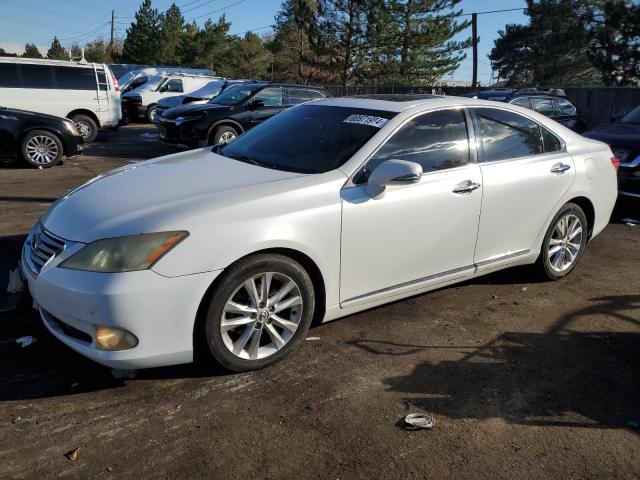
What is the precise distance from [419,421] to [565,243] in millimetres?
2825

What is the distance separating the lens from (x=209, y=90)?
20188 mm

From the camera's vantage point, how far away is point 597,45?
31.0 m

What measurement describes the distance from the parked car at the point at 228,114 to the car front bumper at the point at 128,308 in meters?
8.29

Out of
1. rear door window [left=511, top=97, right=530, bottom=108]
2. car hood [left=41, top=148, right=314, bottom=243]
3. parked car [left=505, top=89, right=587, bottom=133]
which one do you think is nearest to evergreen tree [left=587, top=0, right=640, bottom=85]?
parked car [left=505, top=89, right=587, bottom=133]

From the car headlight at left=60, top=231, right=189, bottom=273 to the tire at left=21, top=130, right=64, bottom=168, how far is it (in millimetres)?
8348

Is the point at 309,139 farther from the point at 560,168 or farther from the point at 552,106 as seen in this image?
the point at 552,106

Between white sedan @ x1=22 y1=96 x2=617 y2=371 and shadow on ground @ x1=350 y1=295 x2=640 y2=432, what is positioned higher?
white sedan @ x1=22 y1=96 x2=617 y2=371

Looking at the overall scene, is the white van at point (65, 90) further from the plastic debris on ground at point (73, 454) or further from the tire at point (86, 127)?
the plastic debris on ground at point (73, 454)

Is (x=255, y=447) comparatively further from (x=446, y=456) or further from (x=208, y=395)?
(x=446, y=456)

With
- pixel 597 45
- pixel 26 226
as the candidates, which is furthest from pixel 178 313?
pixel 597 45

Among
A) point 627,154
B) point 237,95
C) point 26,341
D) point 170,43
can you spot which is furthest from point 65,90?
point 170,43

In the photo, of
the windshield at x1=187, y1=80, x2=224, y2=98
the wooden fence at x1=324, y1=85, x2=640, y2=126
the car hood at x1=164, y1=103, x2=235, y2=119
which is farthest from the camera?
the windshield at x1=187, y1=80, x2=224, y2=98

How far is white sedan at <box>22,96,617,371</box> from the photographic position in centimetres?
291

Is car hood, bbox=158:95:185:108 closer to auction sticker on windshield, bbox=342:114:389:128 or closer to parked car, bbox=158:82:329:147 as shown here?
parked car, bbox=158:82:329:147
